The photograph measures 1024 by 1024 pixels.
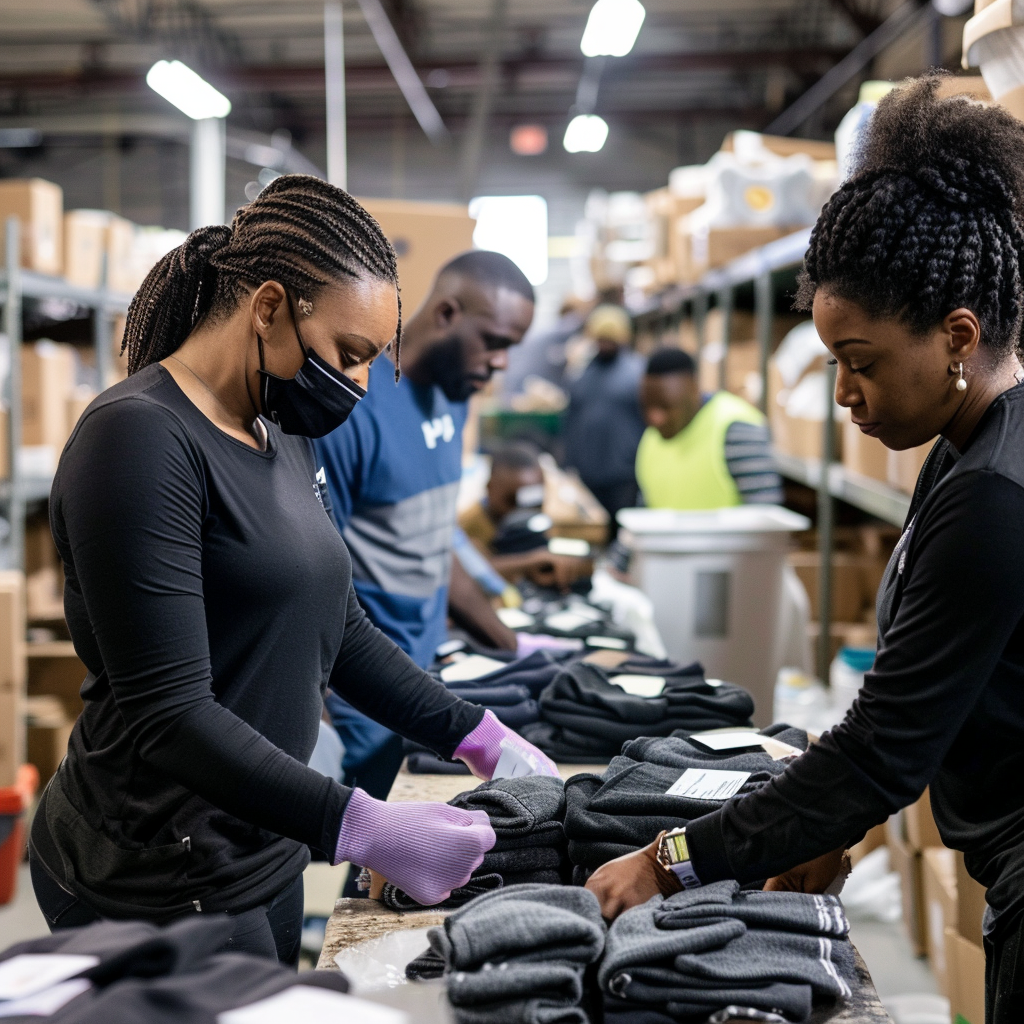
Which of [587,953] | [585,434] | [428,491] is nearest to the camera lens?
[587,953]

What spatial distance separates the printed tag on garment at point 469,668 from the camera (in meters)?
2.15

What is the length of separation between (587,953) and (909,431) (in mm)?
704

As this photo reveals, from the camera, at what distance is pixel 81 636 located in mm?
1334

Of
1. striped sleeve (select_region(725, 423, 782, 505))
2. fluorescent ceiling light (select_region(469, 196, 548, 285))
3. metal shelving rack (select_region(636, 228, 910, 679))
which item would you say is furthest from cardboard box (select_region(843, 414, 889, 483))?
fluorescent ceiling light (select_region(469, 196, 548, 285))

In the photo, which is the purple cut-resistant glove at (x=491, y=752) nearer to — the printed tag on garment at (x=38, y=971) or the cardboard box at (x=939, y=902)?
the printed tag on garment at (x=38, y=971)

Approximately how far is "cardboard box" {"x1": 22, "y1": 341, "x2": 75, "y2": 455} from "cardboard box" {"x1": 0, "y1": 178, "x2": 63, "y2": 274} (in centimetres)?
40

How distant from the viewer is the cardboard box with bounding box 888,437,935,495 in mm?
2594

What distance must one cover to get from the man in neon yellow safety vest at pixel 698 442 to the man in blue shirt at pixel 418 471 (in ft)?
5.60

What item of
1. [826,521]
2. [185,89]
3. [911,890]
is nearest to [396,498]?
[911,890]

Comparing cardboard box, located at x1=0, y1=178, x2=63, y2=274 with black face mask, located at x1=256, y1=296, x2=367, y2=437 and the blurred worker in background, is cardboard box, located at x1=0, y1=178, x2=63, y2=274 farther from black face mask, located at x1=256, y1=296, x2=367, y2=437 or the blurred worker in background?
black face mask, located at x1=256, y1=296, x2=367, y2=437

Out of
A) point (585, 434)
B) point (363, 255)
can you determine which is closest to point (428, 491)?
point (363, 255)

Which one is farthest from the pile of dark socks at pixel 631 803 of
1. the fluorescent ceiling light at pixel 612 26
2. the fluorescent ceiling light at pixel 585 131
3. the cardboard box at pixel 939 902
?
the fluorescent ceiling light at pixel 585 131

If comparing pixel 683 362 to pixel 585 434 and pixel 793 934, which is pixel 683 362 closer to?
pixel 585 434

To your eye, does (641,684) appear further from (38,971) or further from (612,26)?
(612,26)
